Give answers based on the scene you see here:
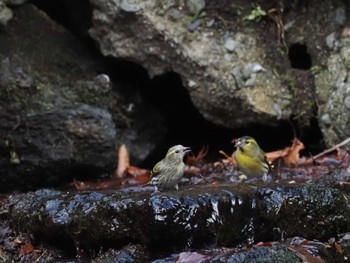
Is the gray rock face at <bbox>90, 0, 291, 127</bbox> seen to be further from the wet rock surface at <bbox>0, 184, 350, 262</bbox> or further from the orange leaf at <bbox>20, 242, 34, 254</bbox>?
the orange leaf at <bbox>20, 242, 34, 254</bbox>

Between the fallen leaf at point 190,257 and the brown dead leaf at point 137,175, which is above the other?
the brown dead leaf at point 137,175

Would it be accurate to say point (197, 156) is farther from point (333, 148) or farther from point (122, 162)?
point (333, 148)

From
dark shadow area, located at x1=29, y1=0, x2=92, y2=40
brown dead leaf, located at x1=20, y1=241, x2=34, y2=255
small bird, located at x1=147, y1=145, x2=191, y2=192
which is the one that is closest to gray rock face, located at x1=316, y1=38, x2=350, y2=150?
small bird, located at x1=147, y1=145, x2=191, y2=192

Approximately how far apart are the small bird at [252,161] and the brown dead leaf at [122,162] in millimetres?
1483

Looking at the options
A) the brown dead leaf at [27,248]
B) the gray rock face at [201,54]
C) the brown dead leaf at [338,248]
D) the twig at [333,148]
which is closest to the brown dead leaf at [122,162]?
the gray rock face at [201,54]

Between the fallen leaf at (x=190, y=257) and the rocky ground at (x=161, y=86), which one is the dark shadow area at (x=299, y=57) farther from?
the fallen leaf at (x=190, y=257)

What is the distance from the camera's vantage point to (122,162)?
303 inches

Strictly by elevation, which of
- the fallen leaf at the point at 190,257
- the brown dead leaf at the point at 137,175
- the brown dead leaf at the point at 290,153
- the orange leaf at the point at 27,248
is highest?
the brown dead leaf at the point at 290,153

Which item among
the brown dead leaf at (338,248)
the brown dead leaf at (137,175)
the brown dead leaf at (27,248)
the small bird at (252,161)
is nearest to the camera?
the brown dead leaf at (338,248)

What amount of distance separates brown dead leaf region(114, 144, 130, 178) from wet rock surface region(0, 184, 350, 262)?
2.33 meters

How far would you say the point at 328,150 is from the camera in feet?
24.0

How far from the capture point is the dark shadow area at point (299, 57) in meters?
7.99

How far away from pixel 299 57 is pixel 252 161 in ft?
6.64

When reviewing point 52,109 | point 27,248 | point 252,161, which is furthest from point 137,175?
point 27,248
